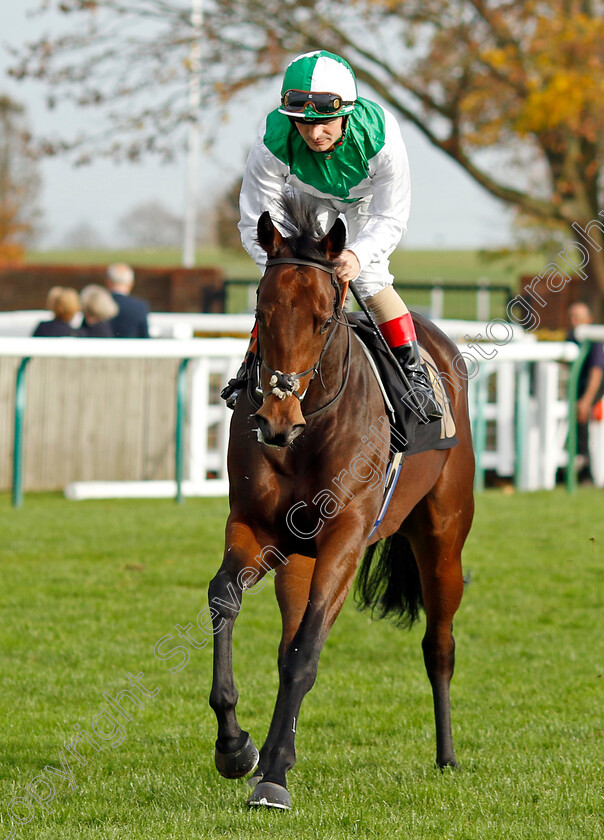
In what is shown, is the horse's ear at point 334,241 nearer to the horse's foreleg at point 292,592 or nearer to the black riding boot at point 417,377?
the black riding boot at point 417,377

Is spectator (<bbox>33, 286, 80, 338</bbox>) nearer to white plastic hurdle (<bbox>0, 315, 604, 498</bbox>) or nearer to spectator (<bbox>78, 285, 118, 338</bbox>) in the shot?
spectator (<bbox>78, 285, 118, 338</bbox>)

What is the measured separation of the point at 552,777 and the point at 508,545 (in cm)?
476

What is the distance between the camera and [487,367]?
11461 mm

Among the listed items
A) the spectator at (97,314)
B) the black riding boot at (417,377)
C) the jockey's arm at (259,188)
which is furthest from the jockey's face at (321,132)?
the spectator at (97,314)

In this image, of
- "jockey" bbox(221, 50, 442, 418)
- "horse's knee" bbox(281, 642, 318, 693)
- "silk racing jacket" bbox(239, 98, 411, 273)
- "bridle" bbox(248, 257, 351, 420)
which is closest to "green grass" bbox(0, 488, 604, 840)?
"horse's knee" bbox(281, 642, 318, 693)

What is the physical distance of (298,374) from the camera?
3541 millimetres

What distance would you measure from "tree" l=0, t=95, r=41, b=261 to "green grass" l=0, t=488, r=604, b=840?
3523cm

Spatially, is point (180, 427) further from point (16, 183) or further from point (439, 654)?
point (16, 183)

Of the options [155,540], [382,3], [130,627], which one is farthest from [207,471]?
[382,3]

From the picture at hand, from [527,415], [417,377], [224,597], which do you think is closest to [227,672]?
[224,597]

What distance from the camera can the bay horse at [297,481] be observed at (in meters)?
3.52

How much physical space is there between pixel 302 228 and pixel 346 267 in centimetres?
19

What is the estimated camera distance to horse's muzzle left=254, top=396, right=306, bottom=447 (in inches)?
135

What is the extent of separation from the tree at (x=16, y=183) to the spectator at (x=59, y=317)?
106 ft
